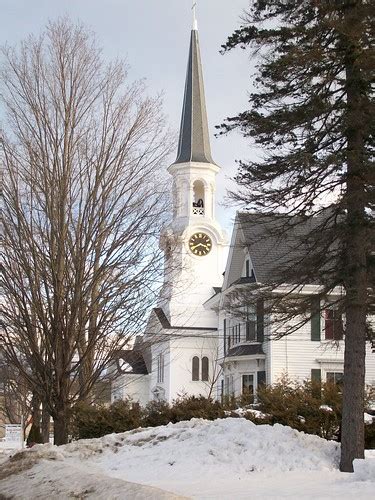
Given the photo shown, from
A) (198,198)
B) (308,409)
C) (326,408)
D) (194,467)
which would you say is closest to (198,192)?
(198,198)

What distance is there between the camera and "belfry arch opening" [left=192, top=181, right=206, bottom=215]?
5578 cm

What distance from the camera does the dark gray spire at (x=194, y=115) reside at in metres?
56.2

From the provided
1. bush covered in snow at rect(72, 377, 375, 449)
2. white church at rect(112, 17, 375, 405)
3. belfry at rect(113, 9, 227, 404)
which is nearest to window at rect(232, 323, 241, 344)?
white church at rect(112, 17, 375, 405)

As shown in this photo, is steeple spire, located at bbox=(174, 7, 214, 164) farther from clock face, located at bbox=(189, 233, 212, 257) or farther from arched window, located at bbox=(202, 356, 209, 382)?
arched window, located at bbox=(202, 356, 209, 382)

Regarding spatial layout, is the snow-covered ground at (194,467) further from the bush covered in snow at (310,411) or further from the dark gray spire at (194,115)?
the dark gray spire at (194,115)

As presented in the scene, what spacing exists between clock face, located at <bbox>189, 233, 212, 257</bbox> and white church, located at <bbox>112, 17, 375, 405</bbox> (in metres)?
0.08

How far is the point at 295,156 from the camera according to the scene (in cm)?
1177

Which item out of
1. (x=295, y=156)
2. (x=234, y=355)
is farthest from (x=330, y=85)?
(x=234, y=355)

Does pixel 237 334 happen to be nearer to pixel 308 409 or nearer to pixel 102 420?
pixel 102 420

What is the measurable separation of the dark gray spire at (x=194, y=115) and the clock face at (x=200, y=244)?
19.0ft

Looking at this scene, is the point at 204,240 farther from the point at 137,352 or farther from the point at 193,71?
the point at 137,352

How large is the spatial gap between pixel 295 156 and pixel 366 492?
534 centimetres

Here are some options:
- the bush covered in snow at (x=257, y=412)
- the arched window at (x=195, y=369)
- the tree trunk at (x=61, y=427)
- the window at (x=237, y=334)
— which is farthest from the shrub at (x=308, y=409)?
the arched window at (x=195, y=369)

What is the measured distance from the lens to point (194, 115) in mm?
57312
